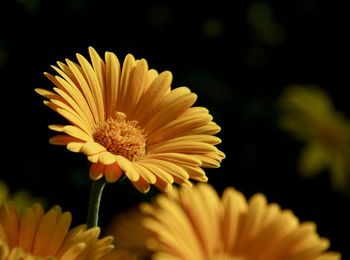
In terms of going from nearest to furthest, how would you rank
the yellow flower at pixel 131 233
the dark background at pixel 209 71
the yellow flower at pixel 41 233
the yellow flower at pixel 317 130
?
the yellow flower at pixel 41 233 → the yellow flower at pixel 131 233 → the dark background at pixel 209 71 → the yellow flower at pixel 317 130

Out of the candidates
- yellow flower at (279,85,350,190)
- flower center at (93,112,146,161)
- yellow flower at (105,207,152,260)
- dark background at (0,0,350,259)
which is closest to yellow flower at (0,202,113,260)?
flower center at (93,112,146,161)

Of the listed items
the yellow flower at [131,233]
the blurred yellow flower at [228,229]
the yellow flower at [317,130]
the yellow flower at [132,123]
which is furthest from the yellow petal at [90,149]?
the yellow flower at [317,130]

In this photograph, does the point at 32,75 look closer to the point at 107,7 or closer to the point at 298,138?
the point at 107,7

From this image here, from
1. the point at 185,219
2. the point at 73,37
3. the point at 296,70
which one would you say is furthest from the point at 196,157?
the point at 296,70

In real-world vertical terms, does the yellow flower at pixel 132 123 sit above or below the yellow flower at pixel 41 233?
above

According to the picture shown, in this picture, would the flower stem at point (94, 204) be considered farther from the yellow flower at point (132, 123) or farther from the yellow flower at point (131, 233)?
the yellow flower at point (131, 233)

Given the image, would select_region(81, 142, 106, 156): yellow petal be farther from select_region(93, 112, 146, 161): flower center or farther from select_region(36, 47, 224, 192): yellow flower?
select_region(93, 112, 146, 161): flower center

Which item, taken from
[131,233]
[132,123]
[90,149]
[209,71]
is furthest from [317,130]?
[90,149]
